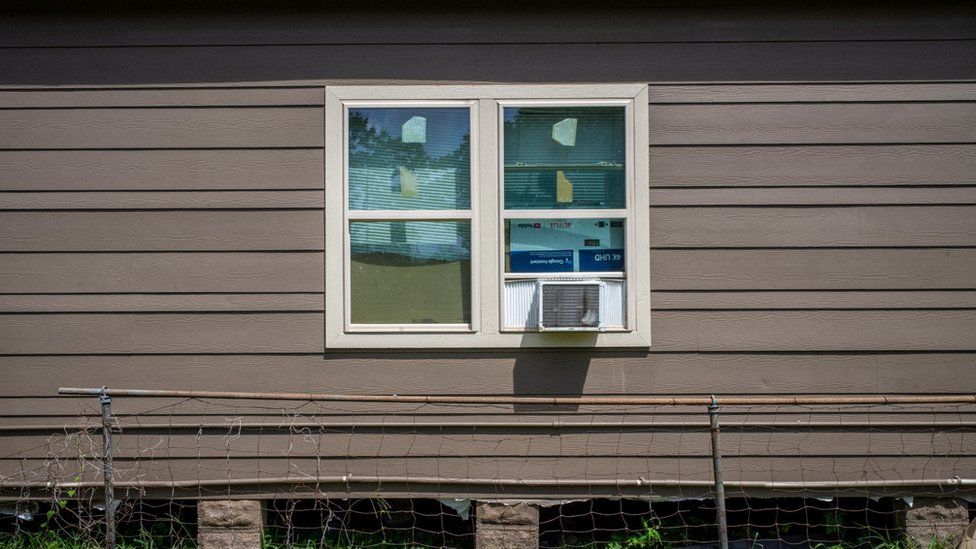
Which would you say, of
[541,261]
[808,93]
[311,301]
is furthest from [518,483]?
[808,93]

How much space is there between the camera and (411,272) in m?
4.10

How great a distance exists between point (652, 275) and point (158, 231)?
8.80 feet

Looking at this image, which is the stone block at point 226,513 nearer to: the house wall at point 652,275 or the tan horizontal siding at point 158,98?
the house wall at point 652,275

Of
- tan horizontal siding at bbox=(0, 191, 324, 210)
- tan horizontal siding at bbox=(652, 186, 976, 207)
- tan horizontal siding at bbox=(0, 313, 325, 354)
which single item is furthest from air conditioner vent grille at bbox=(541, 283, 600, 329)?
tan horizontal siding at bbox=(0, 191, 324, 210)

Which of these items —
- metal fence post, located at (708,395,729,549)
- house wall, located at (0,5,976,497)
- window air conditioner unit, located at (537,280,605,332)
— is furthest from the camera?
house wall, located at (0,5,976,497)

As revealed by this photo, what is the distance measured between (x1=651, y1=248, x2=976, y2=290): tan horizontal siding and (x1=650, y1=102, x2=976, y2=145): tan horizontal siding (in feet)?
1.98

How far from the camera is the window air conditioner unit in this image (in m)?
3.89

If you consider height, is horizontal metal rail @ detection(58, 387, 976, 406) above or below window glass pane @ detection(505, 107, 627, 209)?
below

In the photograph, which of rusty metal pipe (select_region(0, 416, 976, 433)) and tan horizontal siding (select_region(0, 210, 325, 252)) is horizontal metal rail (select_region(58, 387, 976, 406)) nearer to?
rusty metal pipe (select_region(0, 416, 976, 433))

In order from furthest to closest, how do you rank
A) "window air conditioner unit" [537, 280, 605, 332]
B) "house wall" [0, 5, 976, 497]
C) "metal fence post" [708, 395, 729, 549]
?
"house wall" [0, 5, 976, 497] < "window air conditioner unit" [537, 280, 605, 332] < "metal fence post" [708, 395, 729, 549]

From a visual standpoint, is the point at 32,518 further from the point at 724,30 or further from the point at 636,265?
the point at 724,30

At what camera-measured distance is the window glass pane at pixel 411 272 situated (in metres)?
4.08

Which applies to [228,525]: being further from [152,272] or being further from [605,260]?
[605,260]

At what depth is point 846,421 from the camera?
3996 millimetres
